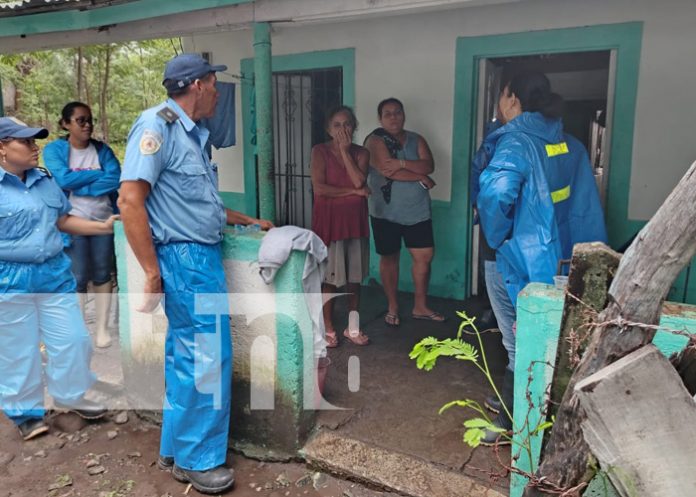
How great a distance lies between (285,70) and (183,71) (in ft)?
10.9

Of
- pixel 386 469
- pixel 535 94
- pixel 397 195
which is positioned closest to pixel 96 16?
pixel 397 195

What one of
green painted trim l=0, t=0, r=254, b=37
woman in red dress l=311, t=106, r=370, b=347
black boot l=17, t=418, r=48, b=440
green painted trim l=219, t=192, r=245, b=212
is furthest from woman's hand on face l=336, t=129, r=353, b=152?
black boot l=17, t=418, r=48, b=440

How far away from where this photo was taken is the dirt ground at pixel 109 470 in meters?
3.03

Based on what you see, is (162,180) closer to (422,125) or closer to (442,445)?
(442,445)

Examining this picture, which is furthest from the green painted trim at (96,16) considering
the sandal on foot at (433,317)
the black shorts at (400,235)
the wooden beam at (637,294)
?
the wooden beam at (637,294)

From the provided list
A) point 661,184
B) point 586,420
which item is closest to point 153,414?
point 586,420

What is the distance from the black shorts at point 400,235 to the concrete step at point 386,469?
6.31 ft

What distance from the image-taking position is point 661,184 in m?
4.44

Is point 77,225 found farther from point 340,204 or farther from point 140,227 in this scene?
point 340,204

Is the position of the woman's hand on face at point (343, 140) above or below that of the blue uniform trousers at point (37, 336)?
above

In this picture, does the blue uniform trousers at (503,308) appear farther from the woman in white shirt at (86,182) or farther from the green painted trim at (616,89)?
the woman in white shirt at (86,182)

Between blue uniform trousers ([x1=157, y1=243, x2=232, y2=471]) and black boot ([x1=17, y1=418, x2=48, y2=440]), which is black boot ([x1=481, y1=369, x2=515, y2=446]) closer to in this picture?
blue uniform trousers ([x1=157, y1=243, x2=232, y2=471])

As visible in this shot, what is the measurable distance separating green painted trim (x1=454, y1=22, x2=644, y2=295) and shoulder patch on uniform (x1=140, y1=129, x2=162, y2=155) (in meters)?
3.11

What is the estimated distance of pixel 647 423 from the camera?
1037mm
